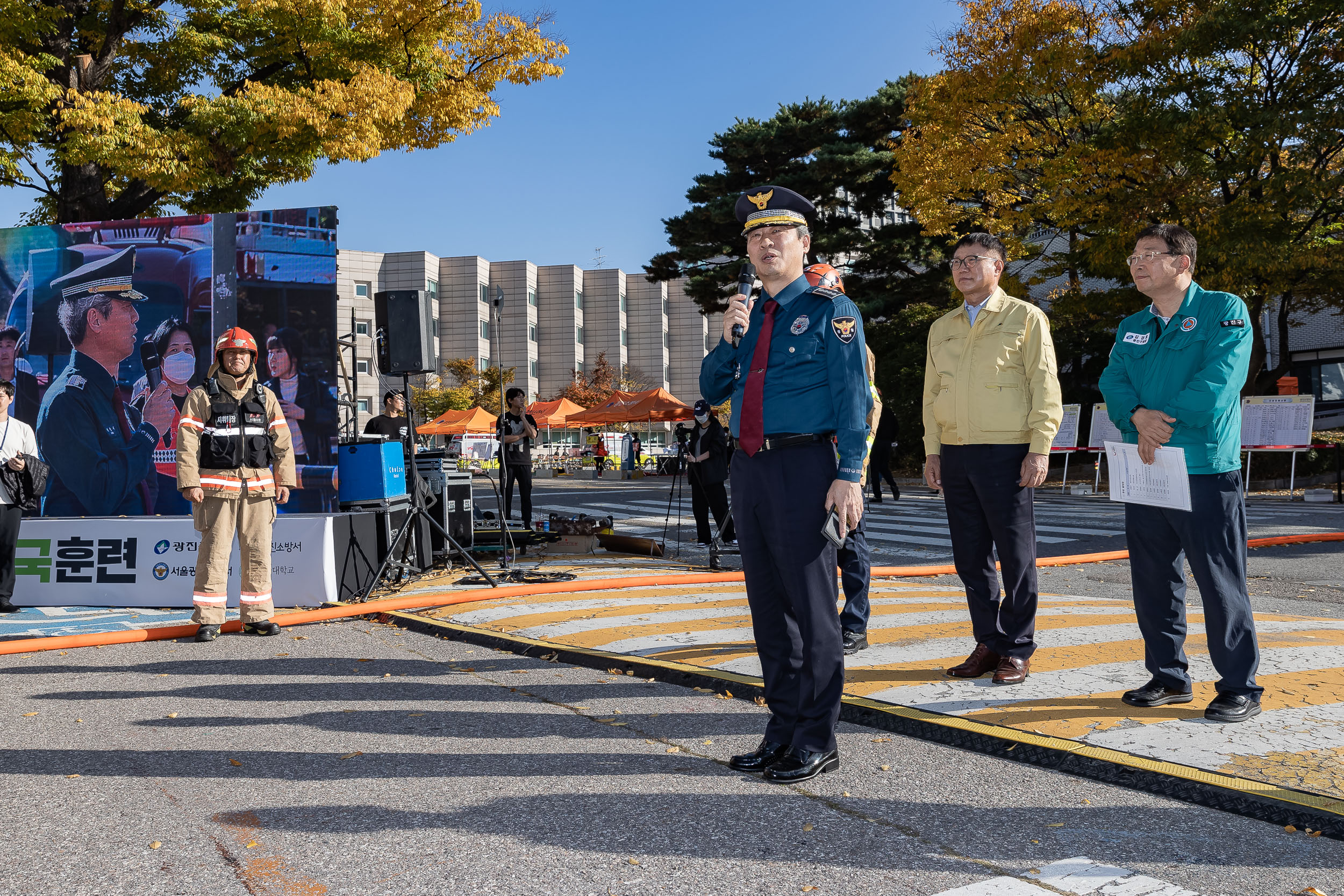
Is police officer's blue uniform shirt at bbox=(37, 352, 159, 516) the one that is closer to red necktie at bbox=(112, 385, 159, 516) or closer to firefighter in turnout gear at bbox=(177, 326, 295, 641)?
red necktie at bbox=(112, 385, 159, 516)

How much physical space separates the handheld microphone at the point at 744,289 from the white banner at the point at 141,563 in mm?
5180

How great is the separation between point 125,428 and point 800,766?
8.22 meters

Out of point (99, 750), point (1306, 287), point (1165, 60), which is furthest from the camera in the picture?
point (1306, 287)

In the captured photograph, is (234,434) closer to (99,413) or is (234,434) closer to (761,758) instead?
(99,413)

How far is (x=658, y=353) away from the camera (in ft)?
266

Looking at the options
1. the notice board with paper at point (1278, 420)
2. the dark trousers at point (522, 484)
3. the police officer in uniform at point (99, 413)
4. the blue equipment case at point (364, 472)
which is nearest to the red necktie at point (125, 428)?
the police officer in uniform at point (99, 413)

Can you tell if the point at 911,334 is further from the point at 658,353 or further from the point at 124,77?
the point at 658,353

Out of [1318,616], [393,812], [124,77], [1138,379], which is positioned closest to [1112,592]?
[1318,616]

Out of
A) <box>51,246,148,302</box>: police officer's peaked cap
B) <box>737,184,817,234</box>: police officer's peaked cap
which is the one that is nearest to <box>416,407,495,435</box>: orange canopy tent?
<box>51,246,148,302</box>: police officer's peaked cap

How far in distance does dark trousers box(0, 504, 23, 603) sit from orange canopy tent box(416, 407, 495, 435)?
1147 inches

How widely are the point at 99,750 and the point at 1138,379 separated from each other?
14.8 ft

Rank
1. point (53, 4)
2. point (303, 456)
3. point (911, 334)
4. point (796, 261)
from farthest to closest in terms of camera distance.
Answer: point (911, 334) < point (53, 4) < point (303, 456) < point (796, 261)

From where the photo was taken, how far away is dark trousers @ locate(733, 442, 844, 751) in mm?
3441

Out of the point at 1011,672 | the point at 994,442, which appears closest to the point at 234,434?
the point at 994,442
